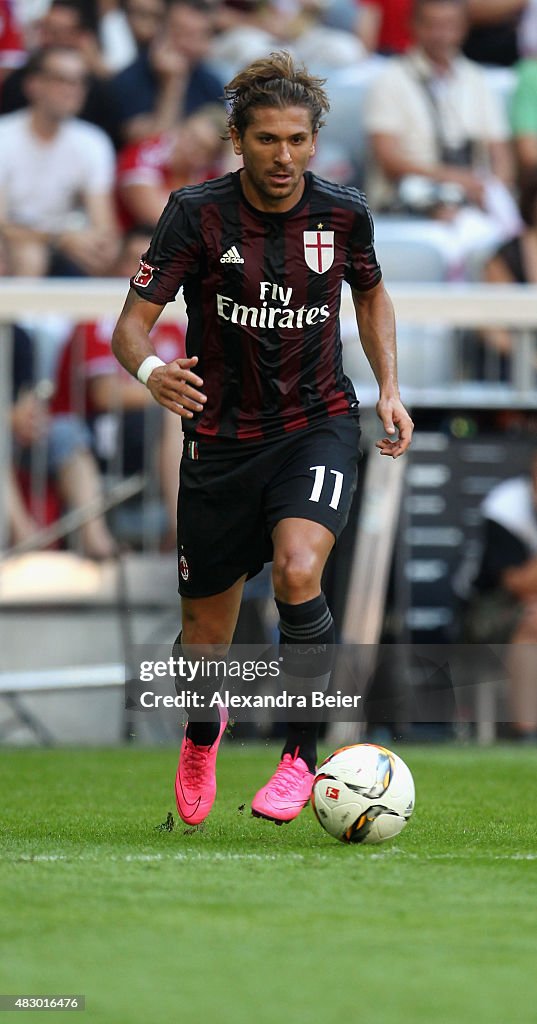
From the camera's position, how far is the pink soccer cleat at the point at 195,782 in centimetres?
539

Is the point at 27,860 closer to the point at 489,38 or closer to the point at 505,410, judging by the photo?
the point at 505,410

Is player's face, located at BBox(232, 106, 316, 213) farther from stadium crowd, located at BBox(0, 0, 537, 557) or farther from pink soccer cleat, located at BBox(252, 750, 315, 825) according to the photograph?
stadium crowd, located at BBox(0, 0, 537, 557)

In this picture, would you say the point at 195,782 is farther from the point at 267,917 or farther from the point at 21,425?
the point at 21,425

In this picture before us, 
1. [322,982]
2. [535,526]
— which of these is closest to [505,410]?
[535,526]

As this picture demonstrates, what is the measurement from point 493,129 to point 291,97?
8.10 metres

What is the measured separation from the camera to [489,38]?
533 inches

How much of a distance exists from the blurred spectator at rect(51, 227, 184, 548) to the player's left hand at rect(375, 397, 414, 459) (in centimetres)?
471

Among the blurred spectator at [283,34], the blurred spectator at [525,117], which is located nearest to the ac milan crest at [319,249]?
the blurred spectator at [525,117]

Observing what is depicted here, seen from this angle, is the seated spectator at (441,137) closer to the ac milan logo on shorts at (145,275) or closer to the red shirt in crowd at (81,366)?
the red shirt in crowd at (81,366)

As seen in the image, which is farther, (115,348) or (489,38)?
(489,38)

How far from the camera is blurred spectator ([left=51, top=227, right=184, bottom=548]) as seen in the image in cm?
996

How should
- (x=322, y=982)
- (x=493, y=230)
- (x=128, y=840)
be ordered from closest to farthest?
(x=322, y=982), (x=128, y=840), (x=493, y=230)

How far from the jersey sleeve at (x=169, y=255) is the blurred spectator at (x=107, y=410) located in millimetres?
4623

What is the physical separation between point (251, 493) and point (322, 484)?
0.86ft
